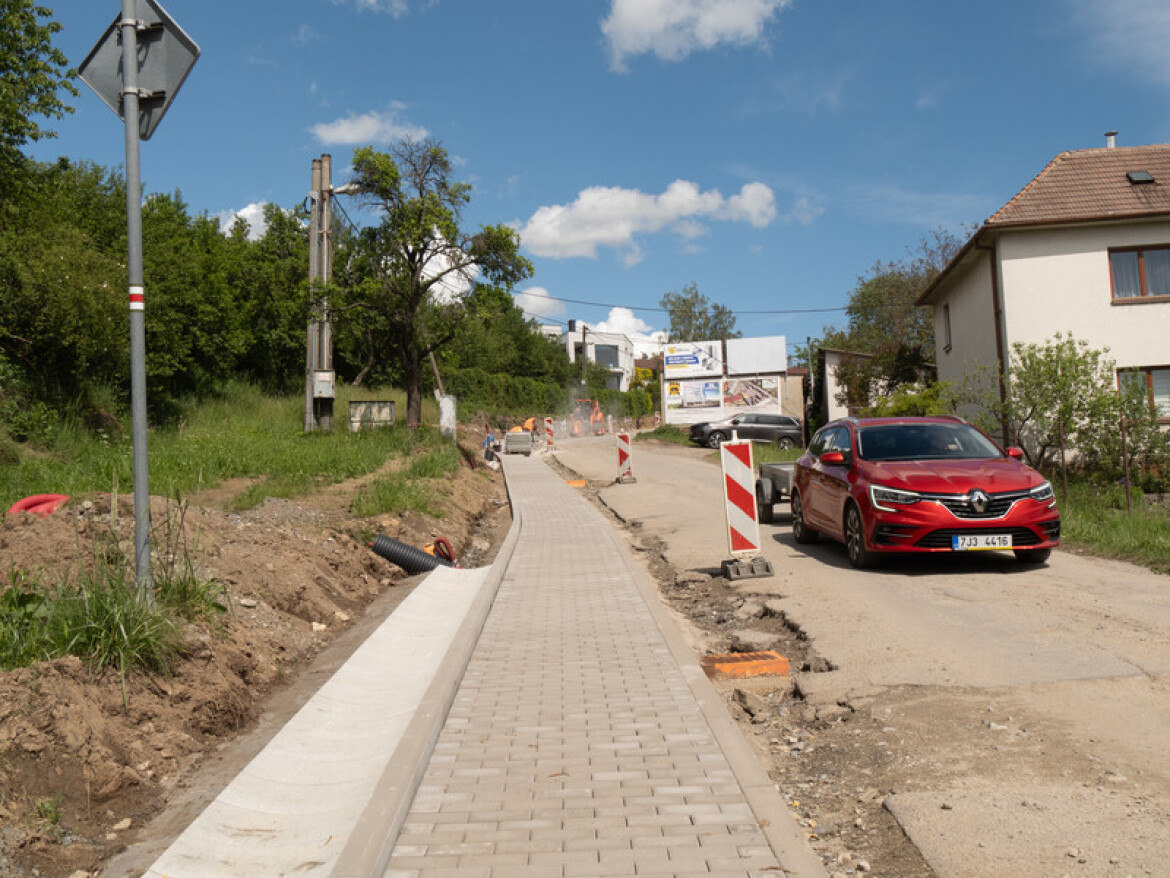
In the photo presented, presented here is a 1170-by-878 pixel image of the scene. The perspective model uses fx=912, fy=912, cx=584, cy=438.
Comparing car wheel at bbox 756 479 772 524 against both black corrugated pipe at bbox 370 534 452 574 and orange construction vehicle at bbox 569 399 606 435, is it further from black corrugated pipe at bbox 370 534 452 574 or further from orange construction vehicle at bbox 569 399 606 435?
orange construction vehicle at bbox 569 399 606 435

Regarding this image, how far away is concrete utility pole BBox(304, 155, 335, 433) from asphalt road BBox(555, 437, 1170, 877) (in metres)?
14.6

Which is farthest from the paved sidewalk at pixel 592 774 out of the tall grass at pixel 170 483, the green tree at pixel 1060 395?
the green tree at pixel 1060 395

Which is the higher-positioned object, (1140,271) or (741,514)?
(1140,271)

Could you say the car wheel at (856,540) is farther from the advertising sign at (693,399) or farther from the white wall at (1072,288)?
the advertising sign at (693,399)

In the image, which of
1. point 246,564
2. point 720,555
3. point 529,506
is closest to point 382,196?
point 529,506

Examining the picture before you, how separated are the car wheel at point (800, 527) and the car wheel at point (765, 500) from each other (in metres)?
1.84

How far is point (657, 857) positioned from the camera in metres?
3.33

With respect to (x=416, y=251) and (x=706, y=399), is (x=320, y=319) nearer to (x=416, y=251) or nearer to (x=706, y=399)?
(x=416, y=251)

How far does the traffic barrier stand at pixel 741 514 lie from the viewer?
31.0ft

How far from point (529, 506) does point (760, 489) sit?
232 inches

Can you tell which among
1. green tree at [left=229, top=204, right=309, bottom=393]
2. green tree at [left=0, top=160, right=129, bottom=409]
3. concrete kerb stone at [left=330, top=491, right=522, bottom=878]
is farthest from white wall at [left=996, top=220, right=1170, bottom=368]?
green tree at [left=229, top=204, right=309, bottom=393]

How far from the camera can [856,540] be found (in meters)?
9.60

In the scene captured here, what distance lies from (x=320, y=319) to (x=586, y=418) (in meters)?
44.3

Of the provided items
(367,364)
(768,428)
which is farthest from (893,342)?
(367,364)
